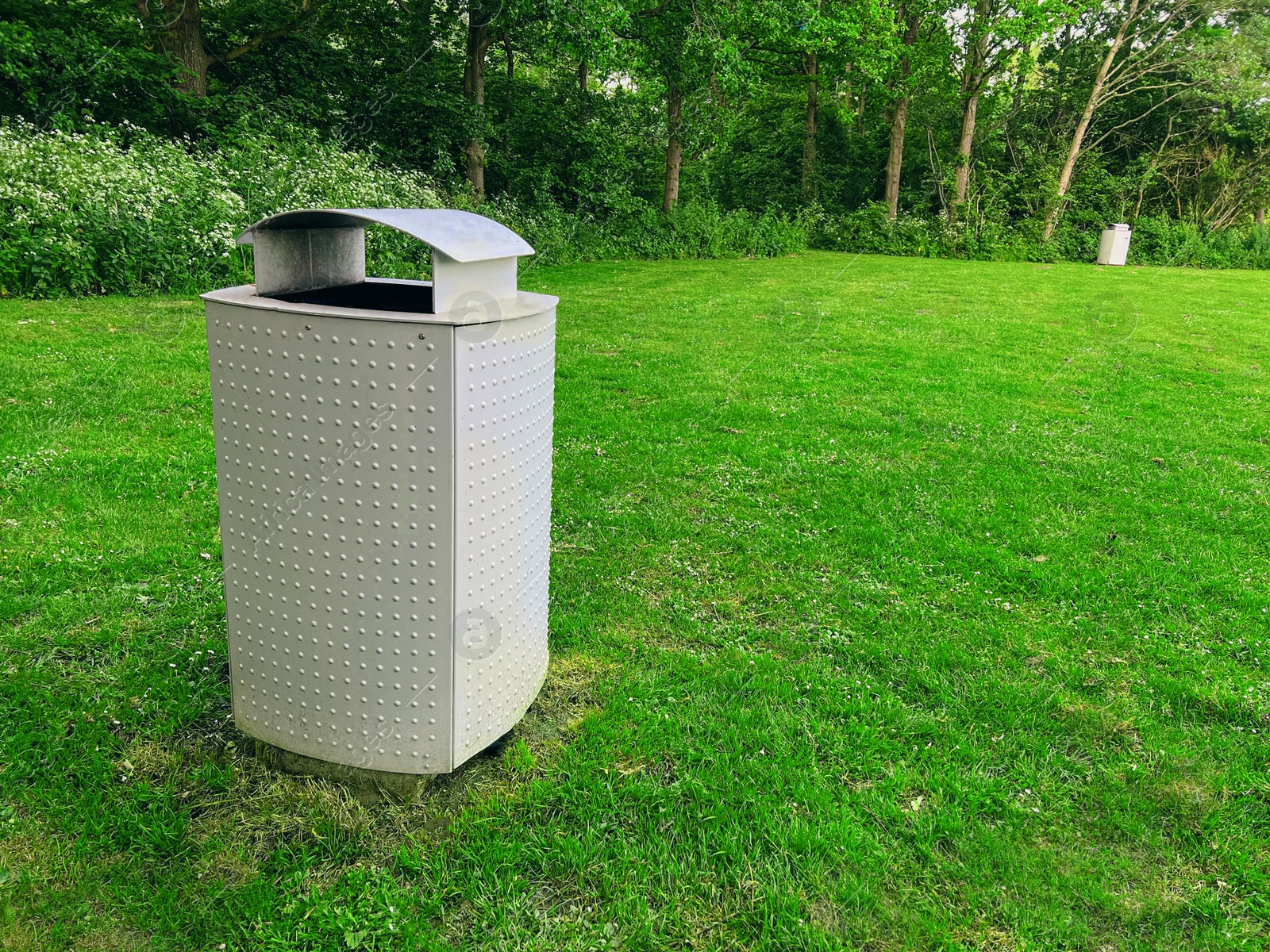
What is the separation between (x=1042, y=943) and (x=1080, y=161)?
27.8 meters

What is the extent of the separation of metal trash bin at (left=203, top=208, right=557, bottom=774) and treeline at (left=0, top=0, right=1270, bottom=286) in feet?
29.3

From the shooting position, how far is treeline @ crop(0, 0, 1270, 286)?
14633mm

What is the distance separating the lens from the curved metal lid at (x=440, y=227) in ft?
7.21

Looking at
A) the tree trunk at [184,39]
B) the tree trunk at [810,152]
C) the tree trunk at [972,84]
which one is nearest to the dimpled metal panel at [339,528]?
the tree trunk at [184,39]

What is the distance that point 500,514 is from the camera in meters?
2.51

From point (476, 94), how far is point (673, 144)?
5117mm

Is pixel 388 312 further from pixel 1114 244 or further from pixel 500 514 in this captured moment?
pixel 1114 244

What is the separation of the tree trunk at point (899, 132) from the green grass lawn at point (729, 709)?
18.8 m

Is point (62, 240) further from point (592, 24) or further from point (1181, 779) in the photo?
point (1181, 779)

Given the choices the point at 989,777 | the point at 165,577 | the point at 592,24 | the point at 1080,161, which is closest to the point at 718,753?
the point at 989,777

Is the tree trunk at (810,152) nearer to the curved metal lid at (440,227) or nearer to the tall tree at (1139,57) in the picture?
the tall tree at (1139,57)

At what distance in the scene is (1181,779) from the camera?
2.90 meters

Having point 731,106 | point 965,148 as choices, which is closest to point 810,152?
point 965,148

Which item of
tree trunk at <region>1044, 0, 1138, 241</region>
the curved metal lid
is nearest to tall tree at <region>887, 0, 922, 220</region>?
tree trunk at <region>1044, 0, 1138, 241</region>
